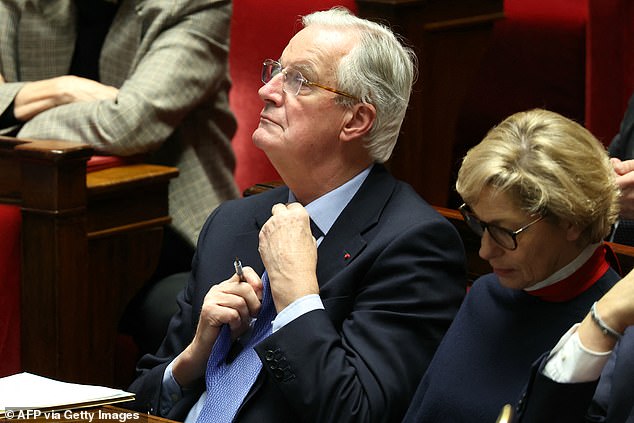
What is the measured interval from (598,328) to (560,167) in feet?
0.59

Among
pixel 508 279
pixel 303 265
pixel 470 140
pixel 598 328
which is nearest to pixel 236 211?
pixel 303 265

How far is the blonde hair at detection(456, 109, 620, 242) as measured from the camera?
118 centimetres

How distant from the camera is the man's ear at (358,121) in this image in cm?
149

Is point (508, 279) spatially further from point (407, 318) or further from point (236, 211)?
point (236, 211)

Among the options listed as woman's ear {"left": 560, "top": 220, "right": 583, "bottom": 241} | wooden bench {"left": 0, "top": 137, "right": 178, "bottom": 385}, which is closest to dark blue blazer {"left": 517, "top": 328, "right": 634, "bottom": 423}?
woman's ear {"left": 560, "top": 220, "right": 583, "bottom": 241}

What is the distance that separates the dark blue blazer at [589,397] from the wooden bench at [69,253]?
3.25ft

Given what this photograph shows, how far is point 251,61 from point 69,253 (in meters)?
0.74

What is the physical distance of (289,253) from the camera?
1.40 meters

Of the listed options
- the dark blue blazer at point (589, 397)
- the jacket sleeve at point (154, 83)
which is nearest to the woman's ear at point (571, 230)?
the dark blue blazer at point (589, 397)

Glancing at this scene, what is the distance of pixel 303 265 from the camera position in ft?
4.54

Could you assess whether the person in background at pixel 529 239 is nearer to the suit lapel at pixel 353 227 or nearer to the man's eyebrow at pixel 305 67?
the suit lapel at pixel 353 227

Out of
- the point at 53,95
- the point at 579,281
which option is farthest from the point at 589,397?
the point at 53,95

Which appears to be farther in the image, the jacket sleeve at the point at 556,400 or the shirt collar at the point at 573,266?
the shirt collar at the point at 573,266

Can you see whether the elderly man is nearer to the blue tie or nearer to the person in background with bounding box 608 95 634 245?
the blue tie
